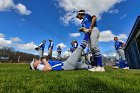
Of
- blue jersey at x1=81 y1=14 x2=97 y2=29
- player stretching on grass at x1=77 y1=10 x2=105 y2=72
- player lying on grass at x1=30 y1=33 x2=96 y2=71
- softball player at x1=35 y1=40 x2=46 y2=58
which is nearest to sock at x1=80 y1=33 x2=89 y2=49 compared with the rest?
player lying on grass at x1=30 y1=33 x2=96 y2=71

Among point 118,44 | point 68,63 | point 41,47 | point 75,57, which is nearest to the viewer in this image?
point 75,57

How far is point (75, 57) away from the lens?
815 cm

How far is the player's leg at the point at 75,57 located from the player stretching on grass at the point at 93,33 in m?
0.21

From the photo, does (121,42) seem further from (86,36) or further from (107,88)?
(107,88)

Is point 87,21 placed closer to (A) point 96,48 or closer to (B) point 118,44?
(A) point 96,48

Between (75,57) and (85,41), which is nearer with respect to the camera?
(75,57)

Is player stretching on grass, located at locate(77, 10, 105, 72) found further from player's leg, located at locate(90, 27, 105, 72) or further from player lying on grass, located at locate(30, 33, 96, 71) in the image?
player lying on grass, located at locate(30, 33, 96, 71)

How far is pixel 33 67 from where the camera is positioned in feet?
30.7

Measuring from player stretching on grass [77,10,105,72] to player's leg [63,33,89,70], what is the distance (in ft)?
0.70

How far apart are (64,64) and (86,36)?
4.18 ft

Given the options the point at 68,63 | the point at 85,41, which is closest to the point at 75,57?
the point at 68,63

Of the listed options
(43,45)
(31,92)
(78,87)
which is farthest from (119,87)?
(43,45)

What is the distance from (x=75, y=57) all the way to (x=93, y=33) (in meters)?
1.05

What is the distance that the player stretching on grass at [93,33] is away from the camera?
8.13m
